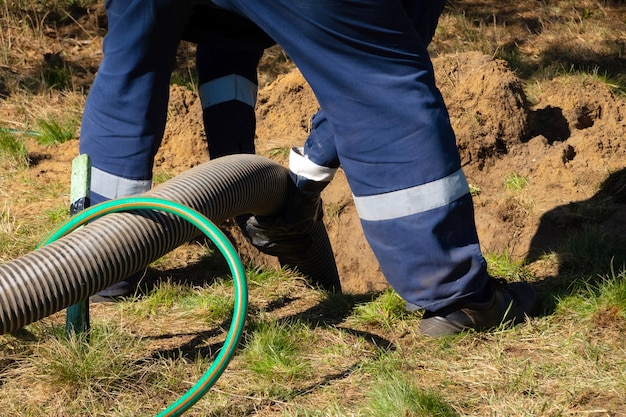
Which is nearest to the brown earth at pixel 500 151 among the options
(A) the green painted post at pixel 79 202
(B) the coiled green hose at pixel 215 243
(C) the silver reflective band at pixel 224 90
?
(C) the silver reflective band at pixel 224 90

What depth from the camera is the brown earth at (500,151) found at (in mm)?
3959

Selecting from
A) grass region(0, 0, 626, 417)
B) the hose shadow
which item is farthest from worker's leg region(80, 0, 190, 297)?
the hose shadow

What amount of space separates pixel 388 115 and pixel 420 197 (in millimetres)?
273

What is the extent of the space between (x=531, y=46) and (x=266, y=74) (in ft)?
6.46

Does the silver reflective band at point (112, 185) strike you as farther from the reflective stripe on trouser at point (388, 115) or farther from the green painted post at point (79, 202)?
the reflective stripe on trouser at point (388, 115)

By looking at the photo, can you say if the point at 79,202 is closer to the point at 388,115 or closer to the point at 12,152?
the point at 388,115

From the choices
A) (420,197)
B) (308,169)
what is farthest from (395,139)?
(308,169)

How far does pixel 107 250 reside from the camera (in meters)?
2.29

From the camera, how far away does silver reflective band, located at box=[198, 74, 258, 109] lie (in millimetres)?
3596

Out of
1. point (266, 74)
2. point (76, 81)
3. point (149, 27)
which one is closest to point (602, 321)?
point (149, 27)

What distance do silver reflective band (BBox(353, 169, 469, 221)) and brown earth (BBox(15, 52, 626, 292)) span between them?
1255 mm

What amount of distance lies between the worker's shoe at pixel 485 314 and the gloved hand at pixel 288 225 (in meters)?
0.93

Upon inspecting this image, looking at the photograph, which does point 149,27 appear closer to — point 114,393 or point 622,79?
point 114,393

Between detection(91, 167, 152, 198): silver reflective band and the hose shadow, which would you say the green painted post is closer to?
detection(91, 167, 152, 198): silver reflective band
